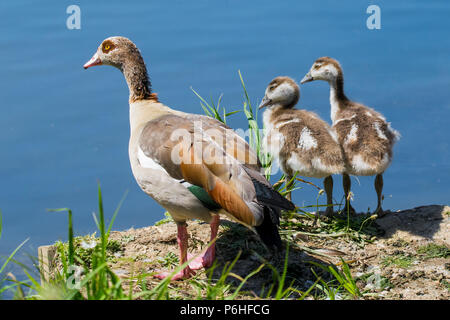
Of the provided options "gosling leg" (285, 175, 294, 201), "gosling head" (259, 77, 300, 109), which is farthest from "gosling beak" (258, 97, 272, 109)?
"gosling leg" (285, 175, 294, 201)

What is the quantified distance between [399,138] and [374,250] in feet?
4.06

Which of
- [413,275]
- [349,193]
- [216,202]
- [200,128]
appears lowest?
[413,275]

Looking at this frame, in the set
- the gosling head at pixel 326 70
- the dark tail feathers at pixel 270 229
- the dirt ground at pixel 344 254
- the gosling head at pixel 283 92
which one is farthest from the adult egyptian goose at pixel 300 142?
the dark tail feathers at pixel 270 229

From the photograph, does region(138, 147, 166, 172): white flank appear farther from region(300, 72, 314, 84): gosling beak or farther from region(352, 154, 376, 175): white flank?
region(300, 72, 314, 84): gosling beak

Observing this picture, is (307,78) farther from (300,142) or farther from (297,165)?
(297,165)

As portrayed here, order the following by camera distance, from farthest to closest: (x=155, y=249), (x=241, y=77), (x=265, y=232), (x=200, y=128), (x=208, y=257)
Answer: (x=241, y=77) → (x=155, y=249) → (x=208, y=257) → (x=200, y=128) → (x=265, y=232)

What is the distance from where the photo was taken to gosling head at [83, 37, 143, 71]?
5.53m

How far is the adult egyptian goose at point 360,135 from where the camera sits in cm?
571

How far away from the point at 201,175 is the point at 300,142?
1806mm

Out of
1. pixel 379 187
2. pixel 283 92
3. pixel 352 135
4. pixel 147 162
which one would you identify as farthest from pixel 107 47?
pixel 379 187

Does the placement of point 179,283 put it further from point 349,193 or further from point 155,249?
point 349,193

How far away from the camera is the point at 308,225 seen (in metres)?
5.87

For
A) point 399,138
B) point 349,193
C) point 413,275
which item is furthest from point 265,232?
point 399,138

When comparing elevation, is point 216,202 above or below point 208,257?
above
